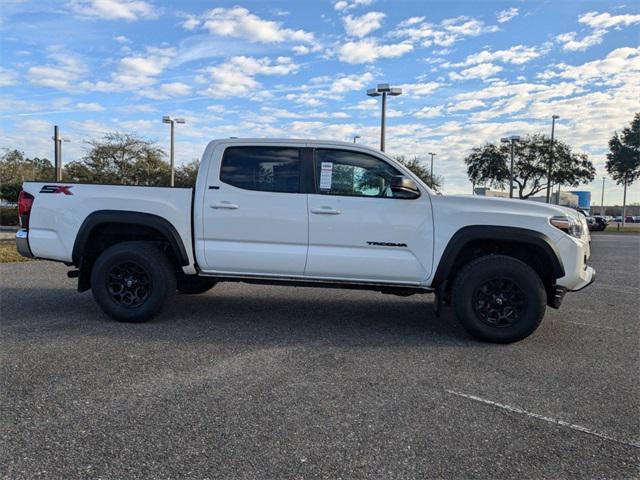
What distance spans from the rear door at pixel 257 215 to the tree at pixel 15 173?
30945mm

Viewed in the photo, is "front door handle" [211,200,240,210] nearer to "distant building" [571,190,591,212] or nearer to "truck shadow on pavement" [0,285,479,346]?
"truck shadow on pavement" [0,285,479,346]

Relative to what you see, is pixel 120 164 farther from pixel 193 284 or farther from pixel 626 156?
pixel 626 156

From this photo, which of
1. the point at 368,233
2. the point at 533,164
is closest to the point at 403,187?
the point at 368,233

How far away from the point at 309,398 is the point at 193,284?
343 cm

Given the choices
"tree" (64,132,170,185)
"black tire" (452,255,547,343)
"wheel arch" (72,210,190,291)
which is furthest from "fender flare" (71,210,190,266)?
"tree" (64,132,170,185)

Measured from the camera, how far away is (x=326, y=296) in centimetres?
723

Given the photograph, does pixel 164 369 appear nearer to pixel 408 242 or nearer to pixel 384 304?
pixel 408 242

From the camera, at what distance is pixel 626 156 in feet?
130

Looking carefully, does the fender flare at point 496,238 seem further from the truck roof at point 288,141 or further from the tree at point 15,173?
the tree at point 15,173

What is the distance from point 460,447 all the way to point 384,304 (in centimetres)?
396

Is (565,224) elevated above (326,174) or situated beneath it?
situated beneath

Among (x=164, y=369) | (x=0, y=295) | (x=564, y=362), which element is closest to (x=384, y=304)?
(x=564, y=362)

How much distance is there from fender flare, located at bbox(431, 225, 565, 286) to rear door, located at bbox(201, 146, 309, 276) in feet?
4.60

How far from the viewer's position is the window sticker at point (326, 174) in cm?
512
